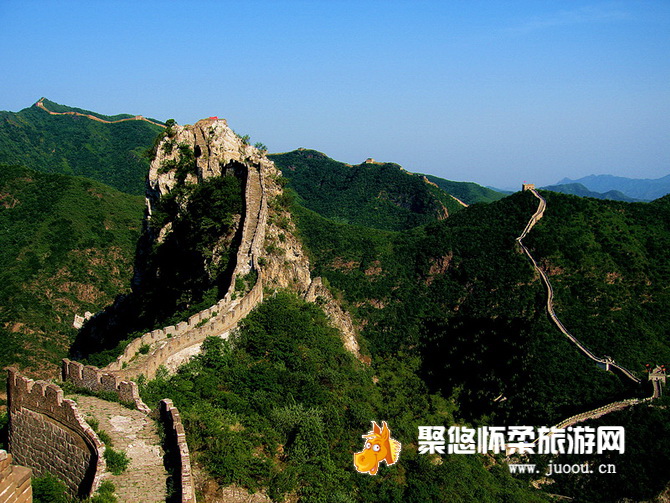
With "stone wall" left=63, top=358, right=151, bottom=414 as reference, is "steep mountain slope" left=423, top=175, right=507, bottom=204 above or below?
above

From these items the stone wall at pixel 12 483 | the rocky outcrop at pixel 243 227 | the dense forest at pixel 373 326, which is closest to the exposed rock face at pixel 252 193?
the rocky outcrop at pixel 243 227

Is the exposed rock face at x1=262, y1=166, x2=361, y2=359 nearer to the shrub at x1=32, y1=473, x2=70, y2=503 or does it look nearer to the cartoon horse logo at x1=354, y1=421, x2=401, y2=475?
the cartoon horse logo at x1=354, y1=421, x2=401, y2=475

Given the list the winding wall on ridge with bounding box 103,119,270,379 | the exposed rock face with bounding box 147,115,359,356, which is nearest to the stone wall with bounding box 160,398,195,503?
the winding wall on ridge with bounding box 103,119,270,379

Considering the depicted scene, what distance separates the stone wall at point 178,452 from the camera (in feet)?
38.0

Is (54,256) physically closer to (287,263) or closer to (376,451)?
(287,263)

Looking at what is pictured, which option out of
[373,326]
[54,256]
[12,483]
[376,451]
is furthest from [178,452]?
[54,256]

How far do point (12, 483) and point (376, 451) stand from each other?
18.8 metres

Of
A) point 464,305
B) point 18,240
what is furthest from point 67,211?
point 464,305

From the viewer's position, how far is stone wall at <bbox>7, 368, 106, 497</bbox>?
12812 millimetres

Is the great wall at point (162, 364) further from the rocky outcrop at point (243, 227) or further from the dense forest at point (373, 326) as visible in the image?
the dense forest at point (373, 326)

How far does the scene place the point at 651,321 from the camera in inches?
1652

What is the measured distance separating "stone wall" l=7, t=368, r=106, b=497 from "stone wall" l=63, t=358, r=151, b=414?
5.71ft

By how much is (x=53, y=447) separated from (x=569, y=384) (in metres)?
33.3

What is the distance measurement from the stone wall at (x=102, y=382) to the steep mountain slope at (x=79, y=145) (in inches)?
3424
